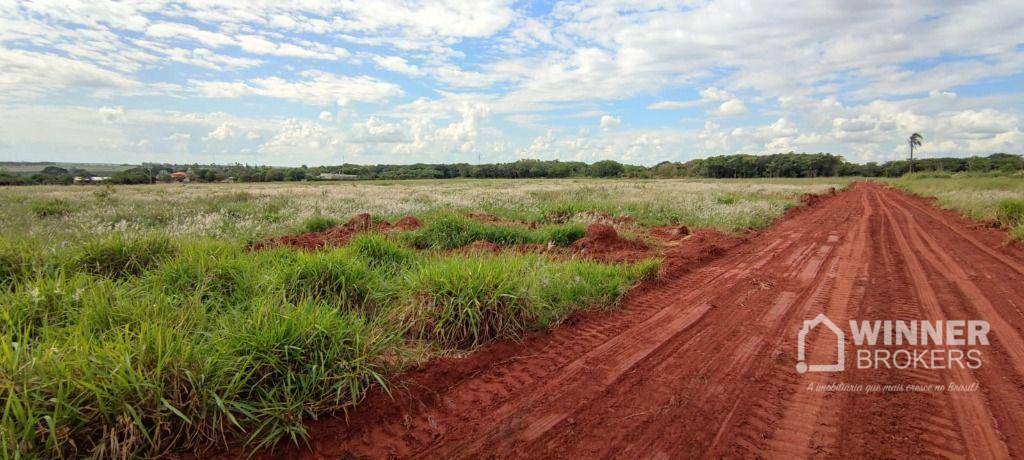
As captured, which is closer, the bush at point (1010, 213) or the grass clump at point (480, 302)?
the grass clump at point (480, 302)

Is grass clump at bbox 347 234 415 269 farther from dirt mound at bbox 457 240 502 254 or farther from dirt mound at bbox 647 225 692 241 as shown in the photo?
dirt mound at bbox 647 225 692 241

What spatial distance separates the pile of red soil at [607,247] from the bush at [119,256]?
6285 mm

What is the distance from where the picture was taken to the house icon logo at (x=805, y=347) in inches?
153

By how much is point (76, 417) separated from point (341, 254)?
3.14 metres

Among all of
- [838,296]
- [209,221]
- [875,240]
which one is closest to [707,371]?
[838,296]

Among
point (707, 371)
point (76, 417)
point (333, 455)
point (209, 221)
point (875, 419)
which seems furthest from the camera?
point (209, 221)

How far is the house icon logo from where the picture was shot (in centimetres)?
388

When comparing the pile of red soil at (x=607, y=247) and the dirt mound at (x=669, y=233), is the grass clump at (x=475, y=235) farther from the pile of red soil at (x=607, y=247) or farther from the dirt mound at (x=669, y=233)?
the dirt mound at (x=669, y=233)

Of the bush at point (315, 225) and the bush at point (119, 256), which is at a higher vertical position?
the bush at point (119, 256)

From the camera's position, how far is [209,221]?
1223 centimetres

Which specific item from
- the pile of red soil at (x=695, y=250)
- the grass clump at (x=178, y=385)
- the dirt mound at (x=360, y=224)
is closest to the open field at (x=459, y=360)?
the grass clump at (x=178, y=385)

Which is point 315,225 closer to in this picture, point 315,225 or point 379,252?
point 315,225

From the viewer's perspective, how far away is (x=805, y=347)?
432cm

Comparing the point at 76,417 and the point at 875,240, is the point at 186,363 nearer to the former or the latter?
Result: the point at 76,417
